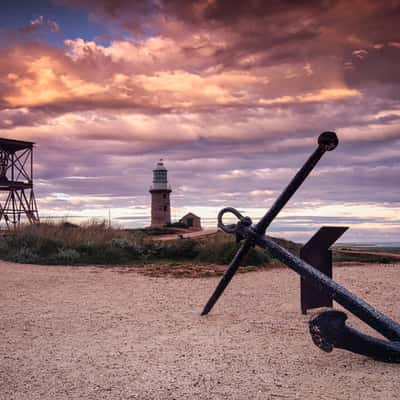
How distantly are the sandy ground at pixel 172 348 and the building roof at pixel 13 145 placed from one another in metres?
20.1

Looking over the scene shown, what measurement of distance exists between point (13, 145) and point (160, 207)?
1680 centimetres

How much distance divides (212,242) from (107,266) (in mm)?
3548

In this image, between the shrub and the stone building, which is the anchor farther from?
the stone building

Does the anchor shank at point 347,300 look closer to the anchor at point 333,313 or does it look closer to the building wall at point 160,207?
the anchor at point 333,313

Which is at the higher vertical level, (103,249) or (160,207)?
(160,207)

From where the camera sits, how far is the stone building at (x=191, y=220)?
41575 mm

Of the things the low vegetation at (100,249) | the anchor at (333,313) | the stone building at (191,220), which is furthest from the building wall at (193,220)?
the anchor at (333,313)

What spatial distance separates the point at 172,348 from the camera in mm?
4508

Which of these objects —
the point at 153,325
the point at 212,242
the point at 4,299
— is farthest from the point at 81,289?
the point at 212,242

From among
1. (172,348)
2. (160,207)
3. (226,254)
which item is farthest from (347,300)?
(160,207)

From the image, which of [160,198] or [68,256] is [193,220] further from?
[68,256]

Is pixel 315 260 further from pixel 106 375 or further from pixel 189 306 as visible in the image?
pixel 106 375

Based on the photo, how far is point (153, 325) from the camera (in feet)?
18.1

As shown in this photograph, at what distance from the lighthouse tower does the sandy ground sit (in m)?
33.6
